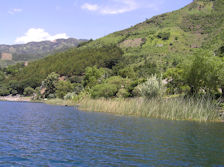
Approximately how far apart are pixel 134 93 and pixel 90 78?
138 ft

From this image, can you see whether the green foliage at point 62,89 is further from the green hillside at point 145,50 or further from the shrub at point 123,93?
the shrub at point 123,93

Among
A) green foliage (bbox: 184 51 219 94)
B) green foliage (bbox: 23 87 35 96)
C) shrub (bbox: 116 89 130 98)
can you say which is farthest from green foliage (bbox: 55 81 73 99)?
green foliage (bbox: 184 51 219 94)

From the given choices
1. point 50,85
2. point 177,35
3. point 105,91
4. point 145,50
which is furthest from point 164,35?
point 105,91

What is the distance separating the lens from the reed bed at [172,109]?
31144 mm

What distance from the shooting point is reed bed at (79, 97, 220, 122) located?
1226 inches

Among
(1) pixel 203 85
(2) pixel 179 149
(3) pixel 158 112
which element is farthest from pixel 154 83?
(2) pixel 179 149

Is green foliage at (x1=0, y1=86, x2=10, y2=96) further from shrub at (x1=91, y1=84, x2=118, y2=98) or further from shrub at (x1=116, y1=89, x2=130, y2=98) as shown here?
shrub at (x1=116, y1=89, x2=130, y2=98)

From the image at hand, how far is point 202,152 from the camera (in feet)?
51.3

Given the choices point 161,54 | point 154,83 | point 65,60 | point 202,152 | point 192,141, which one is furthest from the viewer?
point 65,60

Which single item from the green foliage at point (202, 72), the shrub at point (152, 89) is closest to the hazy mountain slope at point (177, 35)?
the green foliage at point (202, 72)

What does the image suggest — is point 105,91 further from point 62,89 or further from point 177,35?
point 177,35

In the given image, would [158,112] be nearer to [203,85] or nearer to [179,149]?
[203,85]

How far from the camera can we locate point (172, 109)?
1283 inches

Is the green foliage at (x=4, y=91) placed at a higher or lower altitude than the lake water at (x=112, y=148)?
higher
